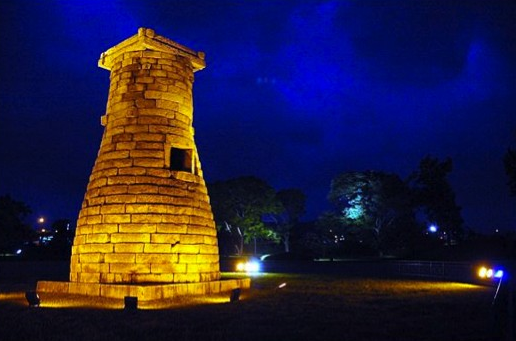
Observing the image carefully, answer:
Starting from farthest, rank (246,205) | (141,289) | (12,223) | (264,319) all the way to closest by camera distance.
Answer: (246,205), (12,223), (141,289), (264,319)

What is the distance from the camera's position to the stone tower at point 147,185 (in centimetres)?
1339

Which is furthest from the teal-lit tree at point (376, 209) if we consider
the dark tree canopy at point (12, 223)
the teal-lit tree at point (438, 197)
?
the dark tree canopy at point (12, 223)

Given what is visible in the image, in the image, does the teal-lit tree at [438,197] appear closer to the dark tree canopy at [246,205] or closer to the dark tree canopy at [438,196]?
the dark tree canopy at [438,196]

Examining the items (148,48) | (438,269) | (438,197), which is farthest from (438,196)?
(148,48)

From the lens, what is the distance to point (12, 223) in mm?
38219

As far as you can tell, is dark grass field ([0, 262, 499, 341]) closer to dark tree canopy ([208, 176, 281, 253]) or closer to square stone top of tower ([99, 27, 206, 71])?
square stone top of tower ([99, 27, 206, 71])

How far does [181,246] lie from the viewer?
13.7 meters

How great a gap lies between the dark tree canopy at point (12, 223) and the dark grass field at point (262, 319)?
27659 mm

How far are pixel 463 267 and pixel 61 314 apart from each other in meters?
19.1

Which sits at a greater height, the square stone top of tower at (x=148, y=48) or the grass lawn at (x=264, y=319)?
the square stone top of tower at (x=148, y=48)

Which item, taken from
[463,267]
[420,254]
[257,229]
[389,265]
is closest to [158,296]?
[463,267]

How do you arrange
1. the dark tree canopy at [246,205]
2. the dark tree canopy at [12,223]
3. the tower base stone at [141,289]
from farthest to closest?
the dark tree canopy at [246,205], the dark tree canopy at [12,223], the tower base stone at [141,289]

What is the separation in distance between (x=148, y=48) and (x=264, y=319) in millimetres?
9793

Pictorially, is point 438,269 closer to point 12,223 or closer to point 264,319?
point 264,319
